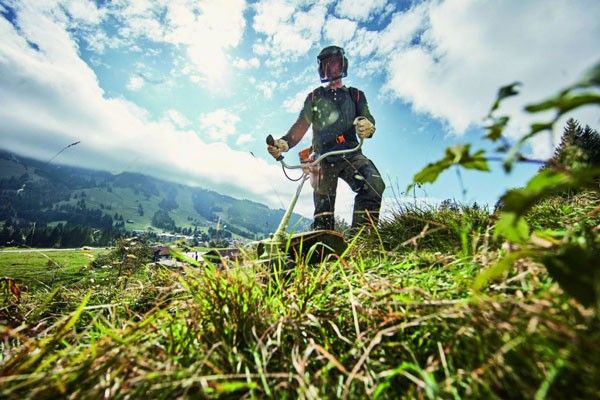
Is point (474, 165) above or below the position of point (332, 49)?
below

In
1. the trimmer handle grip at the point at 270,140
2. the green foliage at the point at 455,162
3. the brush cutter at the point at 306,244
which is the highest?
the trimmer handle grip at the point at 270,140

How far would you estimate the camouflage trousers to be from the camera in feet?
18.4

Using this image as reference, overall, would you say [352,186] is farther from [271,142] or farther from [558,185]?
[558,185]

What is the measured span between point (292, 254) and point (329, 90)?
485 cm

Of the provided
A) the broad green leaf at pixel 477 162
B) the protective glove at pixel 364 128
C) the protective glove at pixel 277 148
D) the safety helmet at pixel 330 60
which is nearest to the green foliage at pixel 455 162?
the broad green leaf at pixel 477 162

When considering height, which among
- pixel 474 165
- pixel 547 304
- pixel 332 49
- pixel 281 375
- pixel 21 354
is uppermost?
pixel 332 49

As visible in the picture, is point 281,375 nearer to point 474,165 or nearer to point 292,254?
point 474,165

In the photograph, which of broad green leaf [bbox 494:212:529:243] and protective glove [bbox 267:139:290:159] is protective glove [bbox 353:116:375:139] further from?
broad green leaf [bbox 494:212:529:243]

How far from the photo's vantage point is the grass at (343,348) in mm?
1000

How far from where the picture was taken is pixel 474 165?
3.49ft

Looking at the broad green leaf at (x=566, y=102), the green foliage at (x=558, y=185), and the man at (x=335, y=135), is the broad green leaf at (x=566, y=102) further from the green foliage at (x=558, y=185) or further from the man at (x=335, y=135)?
the man at (x=335, y=135)

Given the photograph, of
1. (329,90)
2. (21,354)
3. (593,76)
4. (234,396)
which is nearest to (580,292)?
(593,76)

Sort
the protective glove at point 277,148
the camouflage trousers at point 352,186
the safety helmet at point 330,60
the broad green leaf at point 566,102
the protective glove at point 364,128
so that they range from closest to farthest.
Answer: the broad green leaf at point 566,102 → the protective glove at point 364,128 → the camouflage trousers at point 352,186 → the protective glove at point 277,148 → the safety helmet at point 330,60

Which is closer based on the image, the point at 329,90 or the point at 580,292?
the point at 580,292
